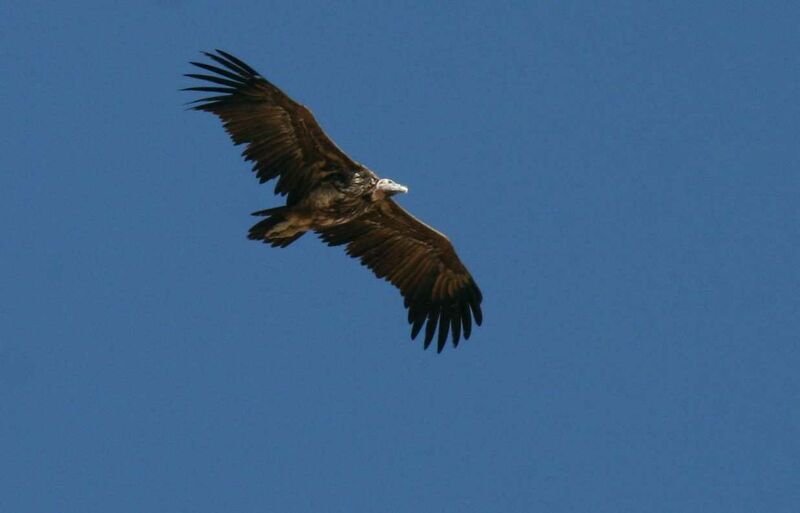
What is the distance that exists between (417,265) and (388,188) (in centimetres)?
338

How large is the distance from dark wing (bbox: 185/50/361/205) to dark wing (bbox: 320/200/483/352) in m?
2.06

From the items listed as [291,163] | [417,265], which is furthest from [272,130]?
[417,265]

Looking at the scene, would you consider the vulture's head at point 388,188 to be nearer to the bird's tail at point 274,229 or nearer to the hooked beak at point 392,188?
the hooked beak at point 392,188

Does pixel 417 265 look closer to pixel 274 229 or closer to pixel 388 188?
pixel 388 188

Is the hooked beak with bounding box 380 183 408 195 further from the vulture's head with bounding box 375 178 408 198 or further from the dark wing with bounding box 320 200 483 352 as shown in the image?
the dark wing with bounding box 320 200 483 352

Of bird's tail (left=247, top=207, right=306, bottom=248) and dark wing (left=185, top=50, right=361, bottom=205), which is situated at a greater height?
dark wing (left=185, top=50, right=361, bottom=205)

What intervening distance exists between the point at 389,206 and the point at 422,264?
1.82 m

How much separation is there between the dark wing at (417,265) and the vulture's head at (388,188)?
1.77 meters

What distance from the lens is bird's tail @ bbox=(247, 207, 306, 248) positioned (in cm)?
2761

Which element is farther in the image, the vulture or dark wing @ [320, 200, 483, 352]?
dark wing @ [320, 200, 483, 352]

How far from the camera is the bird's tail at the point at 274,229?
2761cm

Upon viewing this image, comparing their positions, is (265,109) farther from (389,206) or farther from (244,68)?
(389,206)

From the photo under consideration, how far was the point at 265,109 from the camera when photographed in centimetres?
2761

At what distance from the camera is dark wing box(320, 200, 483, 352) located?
3022 cm
